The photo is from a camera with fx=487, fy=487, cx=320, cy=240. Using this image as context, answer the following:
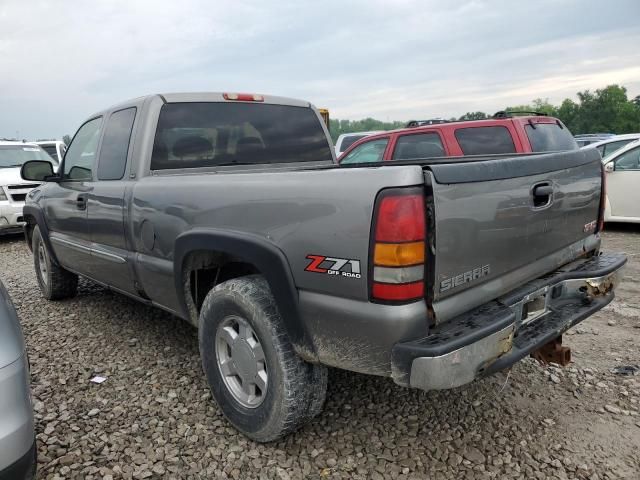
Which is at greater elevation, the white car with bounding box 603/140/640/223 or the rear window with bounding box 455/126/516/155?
the rear window with bounding box 455/126/516/155

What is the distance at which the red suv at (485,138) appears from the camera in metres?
5.93

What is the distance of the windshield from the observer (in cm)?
996

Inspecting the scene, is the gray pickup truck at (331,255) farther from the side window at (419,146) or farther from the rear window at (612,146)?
the rear window at (612,146)

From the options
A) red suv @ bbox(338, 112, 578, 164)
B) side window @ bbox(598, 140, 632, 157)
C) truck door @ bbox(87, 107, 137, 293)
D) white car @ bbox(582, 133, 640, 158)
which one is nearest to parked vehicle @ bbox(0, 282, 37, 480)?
truck door @ bbox(87, 107, 137, 293)

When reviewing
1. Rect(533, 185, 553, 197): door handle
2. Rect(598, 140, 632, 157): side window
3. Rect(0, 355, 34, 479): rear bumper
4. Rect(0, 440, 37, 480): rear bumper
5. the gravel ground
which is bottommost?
the gravel ground

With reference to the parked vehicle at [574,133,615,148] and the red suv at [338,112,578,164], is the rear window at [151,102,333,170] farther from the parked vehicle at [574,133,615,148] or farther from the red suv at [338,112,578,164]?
the parked vehicle at [574,133,615,148]

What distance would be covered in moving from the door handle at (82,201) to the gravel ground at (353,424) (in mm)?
1081

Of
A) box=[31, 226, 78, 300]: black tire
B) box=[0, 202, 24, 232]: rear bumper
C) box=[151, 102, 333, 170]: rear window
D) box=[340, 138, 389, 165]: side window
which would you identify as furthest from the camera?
box=[0, 202, 24, 232]: rear bumper

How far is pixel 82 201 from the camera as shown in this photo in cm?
375

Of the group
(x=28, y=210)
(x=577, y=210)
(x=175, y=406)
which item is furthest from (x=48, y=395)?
(x=577, y=210)

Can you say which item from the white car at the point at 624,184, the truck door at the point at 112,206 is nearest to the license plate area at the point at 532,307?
the truck door at the point at 112,206

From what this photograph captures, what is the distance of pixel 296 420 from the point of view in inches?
90.8

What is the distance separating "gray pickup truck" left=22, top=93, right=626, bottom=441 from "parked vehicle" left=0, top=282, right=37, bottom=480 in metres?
0.93

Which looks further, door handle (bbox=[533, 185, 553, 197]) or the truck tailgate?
door handle (bbox=[533, 185, 553, 197])
